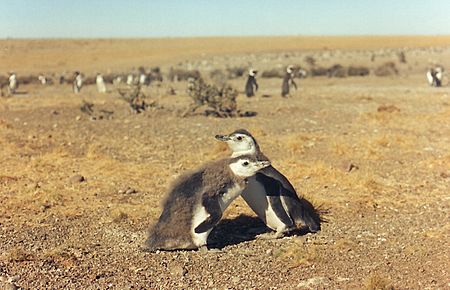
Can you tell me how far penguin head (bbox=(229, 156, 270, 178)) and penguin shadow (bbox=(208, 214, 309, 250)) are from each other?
0.89 meters

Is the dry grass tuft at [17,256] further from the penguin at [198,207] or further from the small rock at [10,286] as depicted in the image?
the penguin at [198,207]

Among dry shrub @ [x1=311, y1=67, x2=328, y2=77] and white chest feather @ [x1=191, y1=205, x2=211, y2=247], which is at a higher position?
white chest feather @ [x1=191, y1=205, x2=211, y2=247]

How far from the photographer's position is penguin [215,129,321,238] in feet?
20.4

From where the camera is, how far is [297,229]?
6559 mm

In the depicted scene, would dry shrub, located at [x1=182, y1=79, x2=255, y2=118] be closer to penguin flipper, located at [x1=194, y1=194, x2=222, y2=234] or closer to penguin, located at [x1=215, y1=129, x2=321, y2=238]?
penguin, located at [x1=215, y1=129, x2=321, y2=238]

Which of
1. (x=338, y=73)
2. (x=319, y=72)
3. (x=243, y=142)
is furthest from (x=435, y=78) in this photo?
(x=243, y=142)

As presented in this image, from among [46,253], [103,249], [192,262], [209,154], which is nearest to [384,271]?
[192,262]

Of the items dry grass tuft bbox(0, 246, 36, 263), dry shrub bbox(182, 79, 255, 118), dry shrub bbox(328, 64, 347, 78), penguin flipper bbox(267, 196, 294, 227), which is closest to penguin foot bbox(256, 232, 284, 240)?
penguin flipper bbox(267, 196, 294, 227)

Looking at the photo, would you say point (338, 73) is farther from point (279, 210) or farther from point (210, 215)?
point (210, 215)

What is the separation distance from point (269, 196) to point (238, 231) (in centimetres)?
73

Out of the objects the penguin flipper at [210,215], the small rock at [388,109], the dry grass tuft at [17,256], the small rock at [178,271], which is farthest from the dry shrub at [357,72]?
the dry grass tuft at [17,256]

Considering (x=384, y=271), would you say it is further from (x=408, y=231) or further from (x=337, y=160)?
(x=337, y=160)

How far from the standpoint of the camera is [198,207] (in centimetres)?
581

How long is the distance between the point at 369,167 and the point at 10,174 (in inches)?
245
